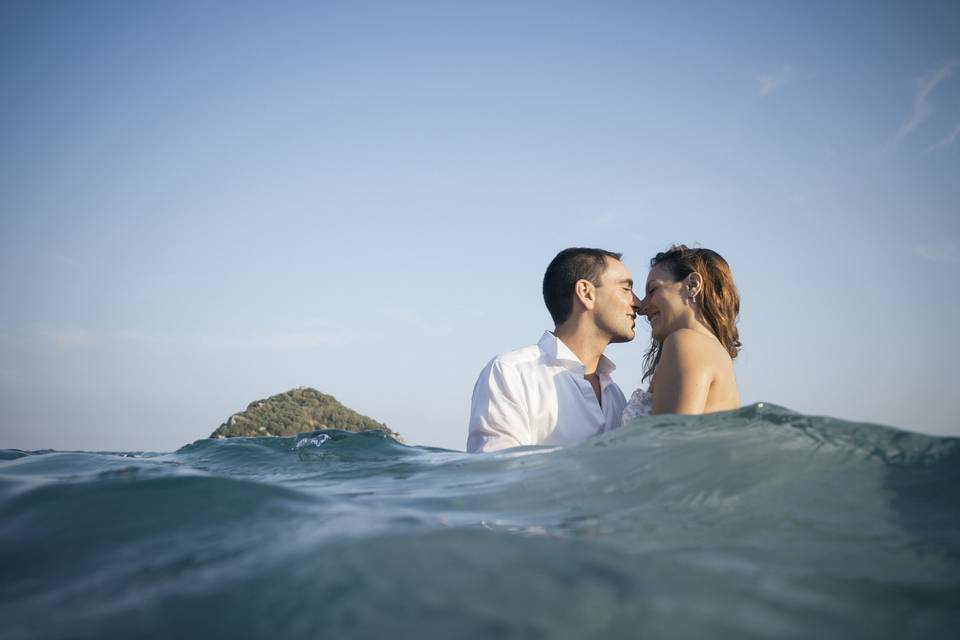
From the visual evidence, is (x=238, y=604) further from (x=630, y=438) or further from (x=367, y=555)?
(x=630, y=438)

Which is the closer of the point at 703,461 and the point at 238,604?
the point at 238,604

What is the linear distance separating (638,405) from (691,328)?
2.22 feet

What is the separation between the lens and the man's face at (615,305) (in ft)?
16.9

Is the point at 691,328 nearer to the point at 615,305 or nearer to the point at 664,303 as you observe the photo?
the point at 664,303

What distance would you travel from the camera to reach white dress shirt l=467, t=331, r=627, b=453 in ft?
14.9

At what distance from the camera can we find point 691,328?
14.8 feet

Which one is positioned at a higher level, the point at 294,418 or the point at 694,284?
the point at 694,284

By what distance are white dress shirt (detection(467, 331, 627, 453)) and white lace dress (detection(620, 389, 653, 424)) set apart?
0.86 ft

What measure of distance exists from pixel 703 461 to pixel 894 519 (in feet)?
2.29

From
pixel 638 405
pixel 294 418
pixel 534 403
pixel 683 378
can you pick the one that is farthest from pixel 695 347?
pixel 294 418

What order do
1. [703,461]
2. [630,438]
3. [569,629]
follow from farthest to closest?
[630,438] < [703,461] < [569,629]

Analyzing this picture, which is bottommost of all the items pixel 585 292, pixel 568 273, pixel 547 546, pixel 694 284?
pixel 547 546

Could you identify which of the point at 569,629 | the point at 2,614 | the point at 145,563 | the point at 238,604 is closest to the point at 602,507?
the point at 569,629

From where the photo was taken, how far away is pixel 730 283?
466cm
